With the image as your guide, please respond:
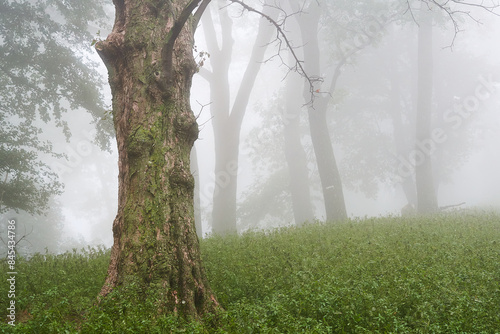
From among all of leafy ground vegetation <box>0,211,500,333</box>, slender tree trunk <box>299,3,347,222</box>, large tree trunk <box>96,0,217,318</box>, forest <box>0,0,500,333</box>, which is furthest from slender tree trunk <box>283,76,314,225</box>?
large tree trunk <box>96,0,217,318</box>

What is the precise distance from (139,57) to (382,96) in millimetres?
26867

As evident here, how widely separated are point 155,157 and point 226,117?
14296mm

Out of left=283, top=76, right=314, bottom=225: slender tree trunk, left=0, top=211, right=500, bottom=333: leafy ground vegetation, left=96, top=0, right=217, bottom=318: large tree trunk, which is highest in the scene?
left=283, top=76, right=314, bottom=225: slender tree trunk

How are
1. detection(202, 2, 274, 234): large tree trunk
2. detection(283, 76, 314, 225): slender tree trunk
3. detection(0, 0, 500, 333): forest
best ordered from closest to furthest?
detection(0, 0, 500, 333): forest
detection(202, 2, 274, 234): large tree trunk
detection(283, 76, 314, 225): slender tree trunk

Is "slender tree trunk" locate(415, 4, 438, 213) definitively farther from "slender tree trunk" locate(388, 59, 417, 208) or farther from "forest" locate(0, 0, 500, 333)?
"slender tree trunk" locate(388, 59, 417, 208)

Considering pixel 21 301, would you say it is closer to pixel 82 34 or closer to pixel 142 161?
pixel 142 161

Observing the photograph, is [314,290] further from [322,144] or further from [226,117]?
[226,117]

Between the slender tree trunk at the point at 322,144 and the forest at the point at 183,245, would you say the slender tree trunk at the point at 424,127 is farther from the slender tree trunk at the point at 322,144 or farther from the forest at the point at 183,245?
the slender tree trunk at the point at 322,144

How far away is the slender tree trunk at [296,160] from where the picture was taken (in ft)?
72.4

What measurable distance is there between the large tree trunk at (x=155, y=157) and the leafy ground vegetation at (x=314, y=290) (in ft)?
1.04

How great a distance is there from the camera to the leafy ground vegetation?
3.54 metres

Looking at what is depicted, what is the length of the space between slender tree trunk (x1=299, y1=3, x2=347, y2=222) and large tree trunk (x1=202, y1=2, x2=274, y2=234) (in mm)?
2113

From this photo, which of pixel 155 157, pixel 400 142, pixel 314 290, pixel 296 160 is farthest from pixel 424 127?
pixel 155 157

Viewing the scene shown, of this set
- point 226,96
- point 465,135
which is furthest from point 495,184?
point 226,96
